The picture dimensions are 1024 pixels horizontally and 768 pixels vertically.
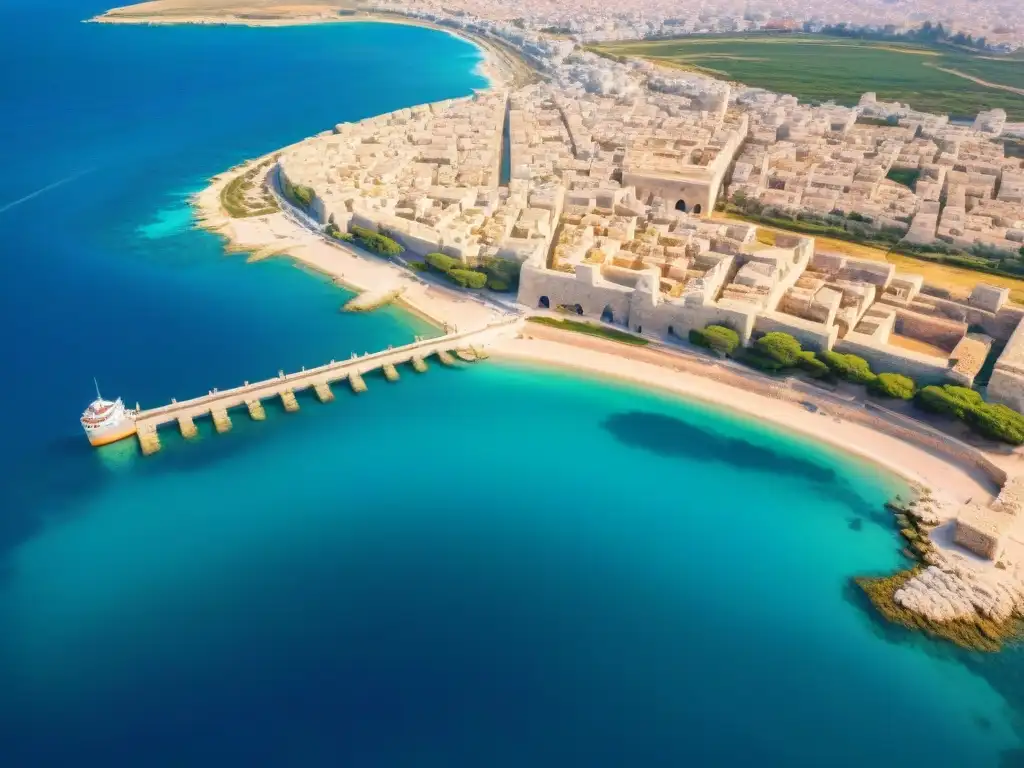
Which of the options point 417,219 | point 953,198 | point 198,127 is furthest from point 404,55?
point 953,198

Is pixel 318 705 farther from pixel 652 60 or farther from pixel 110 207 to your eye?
pixel 652 60

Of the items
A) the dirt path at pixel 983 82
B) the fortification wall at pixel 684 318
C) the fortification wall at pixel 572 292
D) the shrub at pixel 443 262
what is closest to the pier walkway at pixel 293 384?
the fortification wall at pixel 572 292

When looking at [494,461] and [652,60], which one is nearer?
[494,461]

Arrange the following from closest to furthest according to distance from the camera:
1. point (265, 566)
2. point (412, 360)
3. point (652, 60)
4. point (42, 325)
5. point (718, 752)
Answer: point (718, 752) → point (265, 566) → point (412, 360) → point (42, 325) → point (652, 60)

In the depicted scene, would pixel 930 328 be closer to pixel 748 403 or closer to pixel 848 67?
pixel 748 403

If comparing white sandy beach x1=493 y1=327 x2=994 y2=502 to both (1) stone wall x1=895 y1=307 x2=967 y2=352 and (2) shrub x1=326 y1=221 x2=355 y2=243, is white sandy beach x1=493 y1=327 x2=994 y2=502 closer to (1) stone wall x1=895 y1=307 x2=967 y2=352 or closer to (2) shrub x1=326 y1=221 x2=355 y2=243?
(1) stone wall x1=895 y1=307 x2=967 y2=352

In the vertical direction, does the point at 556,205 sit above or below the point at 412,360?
above
